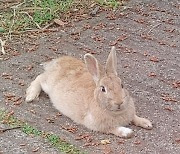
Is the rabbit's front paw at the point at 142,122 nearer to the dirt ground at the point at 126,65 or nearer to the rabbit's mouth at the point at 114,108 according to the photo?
the dirt ground at the point at 126,65

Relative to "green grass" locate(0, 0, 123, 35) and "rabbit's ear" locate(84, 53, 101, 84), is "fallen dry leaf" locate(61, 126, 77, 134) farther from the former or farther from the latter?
"green grass" locate(0, 0, 123, 35)

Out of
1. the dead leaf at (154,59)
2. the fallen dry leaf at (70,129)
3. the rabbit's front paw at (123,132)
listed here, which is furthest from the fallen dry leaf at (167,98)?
the fallen dry leaf at (70,129)

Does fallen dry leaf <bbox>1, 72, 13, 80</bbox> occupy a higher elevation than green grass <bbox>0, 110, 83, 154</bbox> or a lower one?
lower

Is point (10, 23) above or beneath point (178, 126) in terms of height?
beneath

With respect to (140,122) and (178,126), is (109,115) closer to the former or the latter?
(140,122)

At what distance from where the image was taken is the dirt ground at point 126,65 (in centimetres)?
484

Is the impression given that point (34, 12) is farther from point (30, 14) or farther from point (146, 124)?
point (146, 124)

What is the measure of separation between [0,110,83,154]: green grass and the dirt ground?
66 mm

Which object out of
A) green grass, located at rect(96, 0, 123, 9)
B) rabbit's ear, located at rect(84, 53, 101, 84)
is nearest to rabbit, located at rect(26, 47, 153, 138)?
rabbit's ear, located at rect(84, 53, 101, 84)

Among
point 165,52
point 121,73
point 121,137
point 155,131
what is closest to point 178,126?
point 155,131

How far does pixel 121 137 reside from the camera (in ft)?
15.9

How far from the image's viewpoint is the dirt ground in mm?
4844

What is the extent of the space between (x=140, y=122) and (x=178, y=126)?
12.8 inches

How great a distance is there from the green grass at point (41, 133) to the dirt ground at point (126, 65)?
0.07 meters
